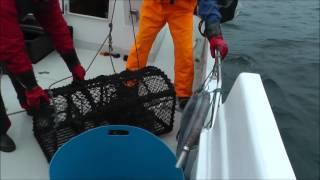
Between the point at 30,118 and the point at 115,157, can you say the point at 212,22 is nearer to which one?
the point at 115,157

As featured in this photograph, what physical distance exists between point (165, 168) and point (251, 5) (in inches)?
281

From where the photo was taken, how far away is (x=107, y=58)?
11.0 ft

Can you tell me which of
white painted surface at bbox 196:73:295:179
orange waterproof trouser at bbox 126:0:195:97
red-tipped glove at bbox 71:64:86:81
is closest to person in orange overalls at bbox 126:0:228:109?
orange waterproof trouser at bbox 126:0:195:97

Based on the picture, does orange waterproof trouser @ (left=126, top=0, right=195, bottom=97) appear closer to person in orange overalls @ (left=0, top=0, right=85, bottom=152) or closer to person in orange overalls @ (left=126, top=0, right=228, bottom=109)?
person in orange overalls @ (left=126, top=0, right=228, bottom=109)

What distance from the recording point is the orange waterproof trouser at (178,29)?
251cm

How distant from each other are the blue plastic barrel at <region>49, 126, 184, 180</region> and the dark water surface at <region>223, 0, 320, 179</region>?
2.18m

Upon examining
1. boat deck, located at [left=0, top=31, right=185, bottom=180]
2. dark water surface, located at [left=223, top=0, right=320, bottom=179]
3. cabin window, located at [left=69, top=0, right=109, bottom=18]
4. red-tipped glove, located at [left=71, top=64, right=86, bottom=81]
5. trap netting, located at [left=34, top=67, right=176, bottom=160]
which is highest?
cabin window, located at [left=69, top=0, right=109, bottom=18]

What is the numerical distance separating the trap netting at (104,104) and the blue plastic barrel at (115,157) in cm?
60

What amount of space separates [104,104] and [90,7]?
1518 mm

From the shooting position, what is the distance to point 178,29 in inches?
100

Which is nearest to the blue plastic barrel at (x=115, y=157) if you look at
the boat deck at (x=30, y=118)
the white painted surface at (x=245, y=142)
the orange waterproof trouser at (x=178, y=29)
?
the white painted surface at (x=245, y=142)

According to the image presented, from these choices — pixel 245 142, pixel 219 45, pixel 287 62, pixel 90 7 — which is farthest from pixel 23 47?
pixel 287 62

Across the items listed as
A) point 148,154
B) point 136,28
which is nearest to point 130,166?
point 148,154

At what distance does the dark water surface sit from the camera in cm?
378
